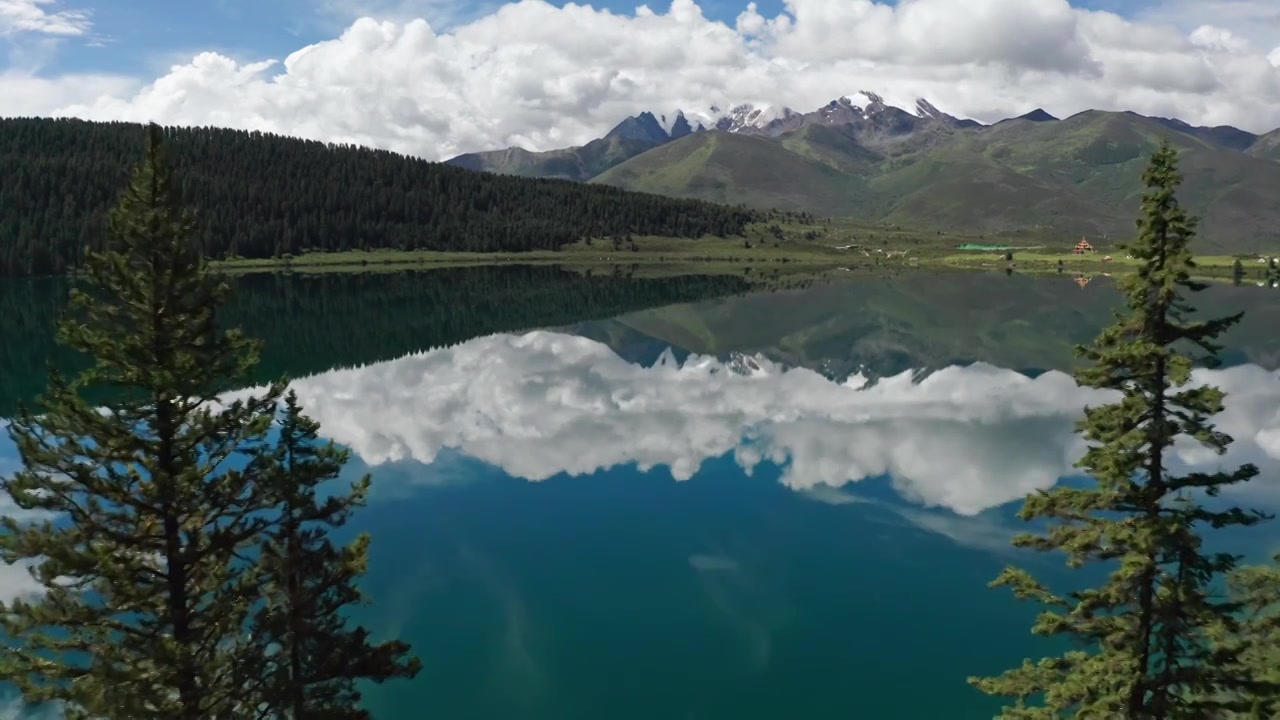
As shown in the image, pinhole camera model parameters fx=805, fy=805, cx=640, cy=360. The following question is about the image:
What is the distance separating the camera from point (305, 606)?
20641 millimetres

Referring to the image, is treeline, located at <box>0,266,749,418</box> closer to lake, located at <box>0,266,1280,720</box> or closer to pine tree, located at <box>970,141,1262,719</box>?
lake, located at <box>0,266,1280,720</box>

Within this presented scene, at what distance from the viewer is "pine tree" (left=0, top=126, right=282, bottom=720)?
1766cm

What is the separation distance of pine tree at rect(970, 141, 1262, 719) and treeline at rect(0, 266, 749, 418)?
72704 mm

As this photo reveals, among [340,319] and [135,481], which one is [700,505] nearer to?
[135,481]

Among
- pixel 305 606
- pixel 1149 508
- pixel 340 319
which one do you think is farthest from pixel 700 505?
pixel 340 319

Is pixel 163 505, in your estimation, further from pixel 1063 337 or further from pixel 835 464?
pixel 1063 337

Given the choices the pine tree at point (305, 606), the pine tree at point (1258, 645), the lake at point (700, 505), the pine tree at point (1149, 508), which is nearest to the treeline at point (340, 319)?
the lake at point (700, 505)

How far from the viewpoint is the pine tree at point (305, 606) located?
20125mm

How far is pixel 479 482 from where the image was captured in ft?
184

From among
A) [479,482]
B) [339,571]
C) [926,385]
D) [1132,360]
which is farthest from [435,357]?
[1132,360]

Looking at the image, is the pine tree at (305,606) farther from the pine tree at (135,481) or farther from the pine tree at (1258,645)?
the pine tree at (1258,645)

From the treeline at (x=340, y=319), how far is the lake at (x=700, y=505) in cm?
141

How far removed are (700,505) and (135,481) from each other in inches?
Result: 1417

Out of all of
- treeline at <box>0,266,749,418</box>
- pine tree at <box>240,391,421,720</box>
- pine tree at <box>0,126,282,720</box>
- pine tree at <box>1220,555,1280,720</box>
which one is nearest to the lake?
treeline at <box>0,266,749,418</box>
